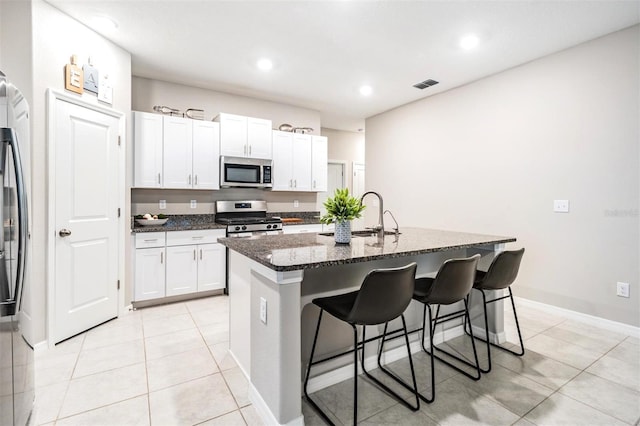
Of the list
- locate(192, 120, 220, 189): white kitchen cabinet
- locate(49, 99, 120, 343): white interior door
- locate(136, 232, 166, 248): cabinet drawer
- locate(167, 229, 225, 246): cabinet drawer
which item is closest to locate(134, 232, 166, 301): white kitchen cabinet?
locate(136, 232, 166, 248): cabinet drawer

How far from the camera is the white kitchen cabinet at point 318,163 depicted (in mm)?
5078

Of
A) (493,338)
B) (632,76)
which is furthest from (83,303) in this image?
(632,76)

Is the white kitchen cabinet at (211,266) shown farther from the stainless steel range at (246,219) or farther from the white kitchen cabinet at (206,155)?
the white kitchen cabinet at (206,155)

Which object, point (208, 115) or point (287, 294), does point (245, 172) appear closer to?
point (208, 115)

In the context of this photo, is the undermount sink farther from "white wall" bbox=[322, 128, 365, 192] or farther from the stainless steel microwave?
"white wall" bbox=[322, 128, 365, 192]

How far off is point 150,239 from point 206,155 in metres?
1.28

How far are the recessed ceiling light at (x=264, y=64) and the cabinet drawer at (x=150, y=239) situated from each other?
2206mm

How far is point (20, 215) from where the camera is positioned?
4.58ft

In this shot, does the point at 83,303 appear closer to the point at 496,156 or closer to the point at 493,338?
the point at 493,338

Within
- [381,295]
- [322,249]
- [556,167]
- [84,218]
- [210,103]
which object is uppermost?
[210,103]

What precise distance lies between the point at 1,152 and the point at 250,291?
1.29m

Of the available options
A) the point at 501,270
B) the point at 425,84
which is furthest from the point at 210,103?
the point at 501,270

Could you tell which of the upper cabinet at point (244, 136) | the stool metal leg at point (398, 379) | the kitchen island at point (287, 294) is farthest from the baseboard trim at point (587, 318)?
the upper cabinet at point (244, 136)

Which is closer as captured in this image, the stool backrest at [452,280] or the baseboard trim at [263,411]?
the baseboard trim at [263,411]
